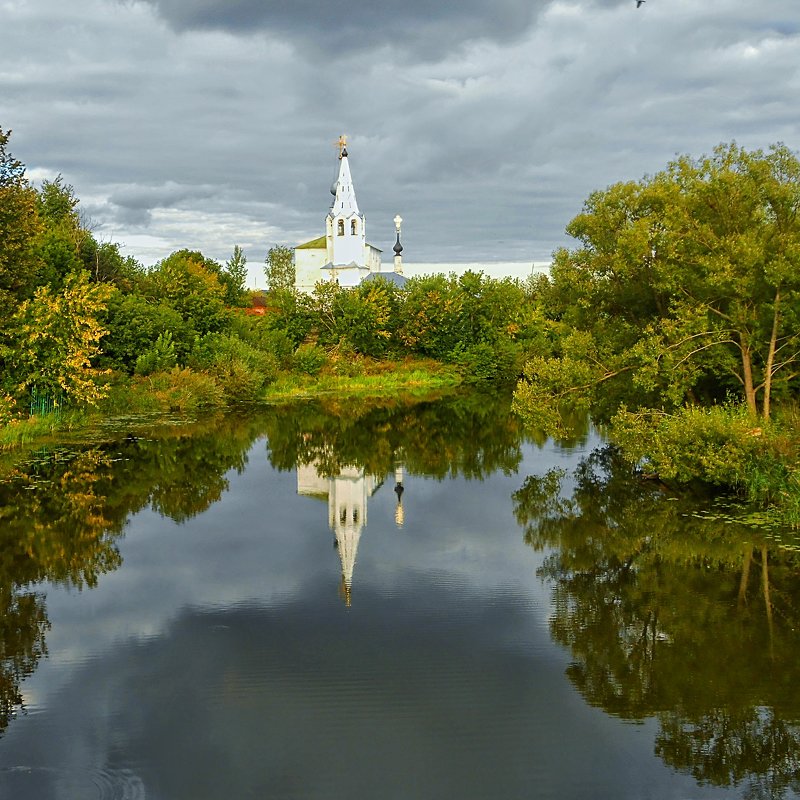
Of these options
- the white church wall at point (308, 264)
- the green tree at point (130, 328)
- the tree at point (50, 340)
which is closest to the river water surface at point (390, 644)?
the tree at point (50, 340)

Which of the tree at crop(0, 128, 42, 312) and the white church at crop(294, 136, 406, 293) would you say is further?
the white church at crop(294, 136, 406, 293)

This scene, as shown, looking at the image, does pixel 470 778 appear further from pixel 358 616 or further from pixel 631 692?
pixel 358 616

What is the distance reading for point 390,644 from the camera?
9.82 meters

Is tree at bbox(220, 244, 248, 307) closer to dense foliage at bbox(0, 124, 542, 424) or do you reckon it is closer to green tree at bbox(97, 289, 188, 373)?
dense foliage at bbox(0, 124, 542, 424)

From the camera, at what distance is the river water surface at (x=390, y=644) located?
7195 mm

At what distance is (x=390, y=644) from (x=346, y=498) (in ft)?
27.8

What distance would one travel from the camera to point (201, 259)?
168 ft

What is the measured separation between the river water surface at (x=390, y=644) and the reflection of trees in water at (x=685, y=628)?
1.4 inches

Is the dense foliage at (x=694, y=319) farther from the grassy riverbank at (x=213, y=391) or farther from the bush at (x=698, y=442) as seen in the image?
the grassy riverbank at (x=213, y=391)

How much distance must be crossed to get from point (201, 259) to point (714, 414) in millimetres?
41134

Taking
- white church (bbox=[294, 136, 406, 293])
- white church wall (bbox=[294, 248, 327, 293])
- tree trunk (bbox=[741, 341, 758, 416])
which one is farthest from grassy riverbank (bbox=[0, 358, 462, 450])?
white church wall (bbox=[294, 248, 327, 293])

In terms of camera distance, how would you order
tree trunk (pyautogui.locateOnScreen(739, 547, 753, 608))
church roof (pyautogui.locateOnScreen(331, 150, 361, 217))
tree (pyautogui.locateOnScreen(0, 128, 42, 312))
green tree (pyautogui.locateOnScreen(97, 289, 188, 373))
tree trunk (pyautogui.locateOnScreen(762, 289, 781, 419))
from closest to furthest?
tree trunk (pyautogui.locateOnScreen(739, 547, 753, 608))
tree trunk (pyautogui.locateOnScreen(762, 289, 781, 419))
tree (pyautogui.locateOnScreen(0, 128, 42, 312))
green tree (pyautogui.locateOnScreen(97, 289, 188, 373))
church roof (pyautogui.locateOnScreen(331, 150, 361, 217))

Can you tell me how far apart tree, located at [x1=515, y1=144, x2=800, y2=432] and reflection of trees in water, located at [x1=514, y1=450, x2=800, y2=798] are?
324 centimetres

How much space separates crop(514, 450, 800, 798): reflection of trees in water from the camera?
7.55 meters
